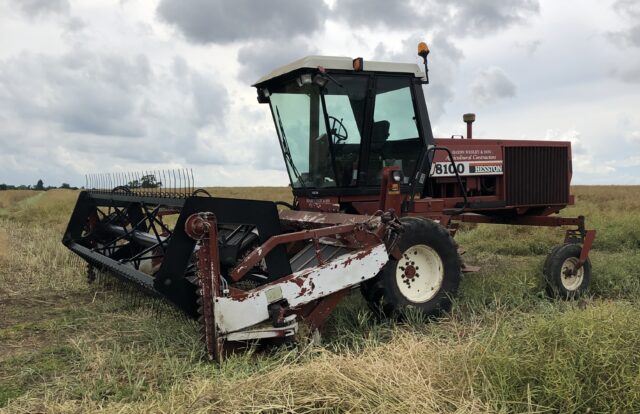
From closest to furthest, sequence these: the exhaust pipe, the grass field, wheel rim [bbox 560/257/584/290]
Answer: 1. the grass field
2. wheel rim [bbox 560/257/584/290]
3. the exhaust pipe

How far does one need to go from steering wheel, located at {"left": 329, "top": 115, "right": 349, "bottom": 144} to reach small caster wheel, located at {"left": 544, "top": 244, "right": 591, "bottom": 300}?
2.63 m

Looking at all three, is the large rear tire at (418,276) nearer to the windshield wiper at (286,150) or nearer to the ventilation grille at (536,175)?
the windshield wiper at (286,150)

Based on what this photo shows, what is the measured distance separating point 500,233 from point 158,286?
341 inches

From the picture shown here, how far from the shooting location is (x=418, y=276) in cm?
477

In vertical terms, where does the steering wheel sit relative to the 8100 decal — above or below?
above

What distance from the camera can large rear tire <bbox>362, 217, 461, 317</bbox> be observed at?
4438mm

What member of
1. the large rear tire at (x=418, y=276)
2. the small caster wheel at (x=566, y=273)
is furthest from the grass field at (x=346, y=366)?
the small caster wheel at (x=566, y=273)

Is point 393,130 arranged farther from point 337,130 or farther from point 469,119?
point 469,119

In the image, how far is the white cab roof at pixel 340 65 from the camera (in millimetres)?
5285

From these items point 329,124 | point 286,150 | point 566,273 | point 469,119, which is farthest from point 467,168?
point 286,150

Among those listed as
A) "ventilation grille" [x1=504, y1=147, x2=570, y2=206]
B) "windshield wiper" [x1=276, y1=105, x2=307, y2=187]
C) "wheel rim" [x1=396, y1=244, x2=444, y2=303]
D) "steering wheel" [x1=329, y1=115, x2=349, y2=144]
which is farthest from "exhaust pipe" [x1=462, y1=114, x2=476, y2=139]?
"wheel rim" [x1=396, y1=244, x2=444, y2=303]

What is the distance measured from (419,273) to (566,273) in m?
2.28

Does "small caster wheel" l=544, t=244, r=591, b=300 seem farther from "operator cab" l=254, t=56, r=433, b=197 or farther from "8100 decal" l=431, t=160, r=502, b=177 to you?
"operator cab" l=254, t=56, r=433, b=197

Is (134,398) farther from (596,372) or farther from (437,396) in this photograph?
(596,372)
